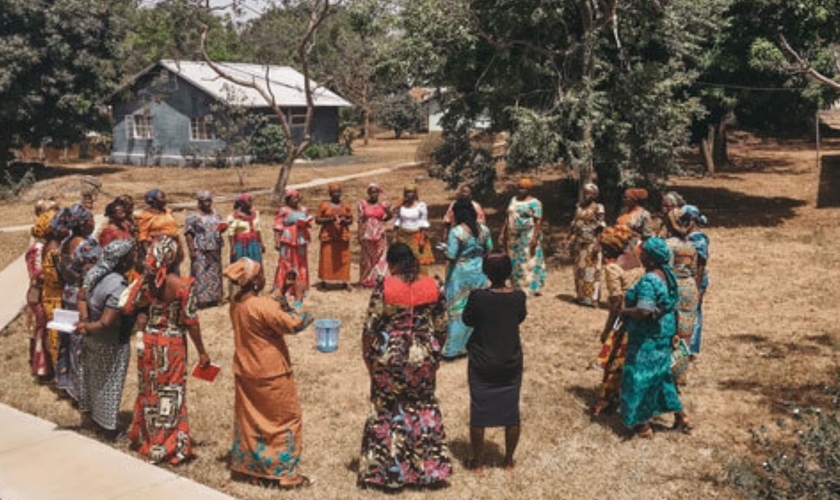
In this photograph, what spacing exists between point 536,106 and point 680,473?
1117 centimetres

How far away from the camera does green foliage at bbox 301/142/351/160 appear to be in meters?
40.3

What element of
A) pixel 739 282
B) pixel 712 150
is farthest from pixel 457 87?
pixel 712 150

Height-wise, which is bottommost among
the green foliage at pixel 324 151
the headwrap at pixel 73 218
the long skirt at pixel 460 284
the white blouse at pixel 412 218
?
the long skirt at pixel 460 284

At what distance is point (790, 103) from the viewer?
19688 millimetres

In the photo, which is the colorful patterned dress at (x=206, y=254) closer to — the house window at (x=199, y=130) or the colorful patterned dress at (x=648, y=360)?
the colorful patterned dress at (x=648, y=360)

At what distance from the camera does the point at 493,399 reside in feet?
20.3

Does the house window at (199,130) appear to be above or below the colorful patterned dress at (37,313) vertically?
above

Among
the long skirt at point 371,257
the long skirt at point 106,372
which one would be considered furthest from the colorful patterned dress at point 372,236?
the long skirt at point 106,372

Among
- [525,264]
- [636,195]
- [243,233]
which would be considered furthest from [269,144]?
[636,195]

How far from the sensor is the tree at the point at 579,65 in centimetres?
1545

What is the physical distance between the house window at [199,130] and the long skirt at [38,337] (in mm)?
30219

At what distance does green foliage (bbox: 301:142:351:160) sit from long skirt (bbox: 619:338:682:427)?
1358 inches

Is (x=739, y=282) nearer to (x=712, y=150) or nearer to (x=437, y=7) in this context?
(x=437, y=7)

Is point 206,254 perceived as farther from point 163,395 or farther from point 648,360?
point 648,360
